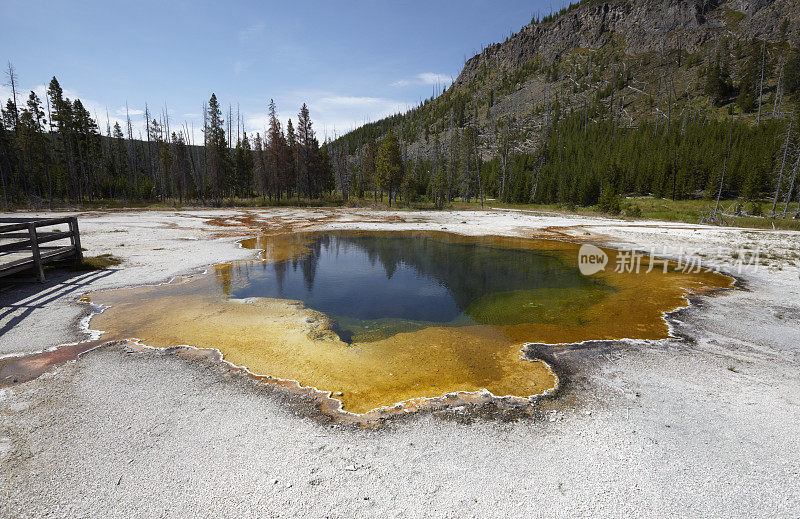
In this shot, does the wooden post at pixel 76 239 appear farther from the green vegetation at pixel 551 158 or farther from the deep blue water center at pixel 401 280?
the green vegetation at pixel 551 158

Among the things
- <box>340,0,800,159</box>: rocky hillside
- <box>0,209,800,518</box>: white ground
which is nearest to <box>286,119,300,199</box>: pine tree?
<box>340,0,800,159</box>: rocky hillside

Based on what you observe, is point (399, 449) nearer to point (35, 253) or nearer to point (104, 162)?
point (35, 253)

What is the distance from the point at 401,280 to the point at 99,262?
1344 centimetres

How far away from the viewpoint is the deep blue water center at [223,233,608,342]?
37.1 feet

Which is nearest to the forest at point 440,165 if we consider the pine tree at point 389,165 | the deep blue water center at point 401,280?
the pine tree at point 389,165

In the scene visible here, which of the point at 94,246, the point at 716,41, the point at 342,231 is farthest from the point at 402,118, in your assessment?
the point at 94,246

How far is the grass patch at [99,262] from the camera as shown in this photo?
14.0 m

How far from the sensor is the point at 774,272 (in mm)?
14781

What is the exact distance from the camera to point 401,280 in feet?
50.8

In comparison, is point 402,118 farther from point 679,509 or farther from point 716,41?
point 679,509

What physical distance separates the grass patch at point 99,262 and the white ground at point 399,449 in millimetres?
8170

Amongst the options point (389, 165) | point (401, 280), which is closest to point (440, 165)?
point (389, 165)

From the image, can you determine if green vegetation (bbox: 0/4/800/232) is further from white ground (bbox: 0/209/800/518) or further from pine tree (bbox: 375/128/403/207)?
white ground (bbox: 0/209/800/518)

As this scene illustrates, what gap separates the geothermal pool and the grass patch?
4177mm
